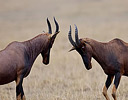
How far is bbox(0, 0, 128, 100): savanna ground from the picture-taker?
11.6 metres

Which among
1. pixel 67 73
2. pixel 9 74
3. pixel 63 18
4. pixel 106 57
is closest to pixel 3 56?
pixel 9 74

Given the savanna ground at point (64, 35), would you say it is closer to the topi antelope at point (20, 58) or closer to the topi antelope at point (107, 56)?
the topi antelope at point (107, 56)

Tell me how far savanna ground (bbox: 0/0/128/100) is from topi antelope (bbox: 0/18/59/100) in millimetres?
1640

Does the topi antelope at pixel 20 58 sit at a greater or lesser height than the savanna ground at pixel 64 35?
greater

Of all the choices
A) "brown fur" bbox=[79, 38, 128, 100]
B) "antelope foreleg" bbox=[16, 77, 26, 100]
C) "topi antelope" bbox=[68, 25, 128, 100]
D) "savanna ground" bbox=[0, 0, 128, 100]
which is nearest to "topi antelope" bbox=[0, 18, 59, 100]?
"antelope foreleg" bbox=[16, 77, 26, 100]

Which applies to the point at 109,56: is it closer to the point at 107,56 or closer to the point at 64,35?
the point at 107,56

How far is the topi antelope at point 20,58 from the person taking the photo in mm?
8625

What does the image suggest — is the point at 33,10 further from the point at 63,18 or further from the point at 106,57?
the point at 106,57

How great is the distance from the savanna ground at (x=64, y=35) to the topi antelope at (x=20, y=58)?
164 centimetres

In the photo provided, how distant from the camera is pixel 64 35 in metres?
27.5

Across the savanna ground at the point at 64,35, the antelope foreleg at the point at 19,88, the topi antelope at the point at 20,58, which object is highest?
the topi antelope at the point at 20,58

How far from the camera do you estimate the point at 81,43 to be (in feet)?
30.7

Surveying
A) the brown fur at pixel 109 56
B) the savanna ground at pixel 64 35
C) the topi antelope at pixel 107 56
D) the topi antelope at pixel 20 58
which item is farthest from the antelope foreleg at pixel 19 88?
the brown fur at pixel 109 56

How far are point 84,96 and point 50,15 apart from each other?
33746 mm
